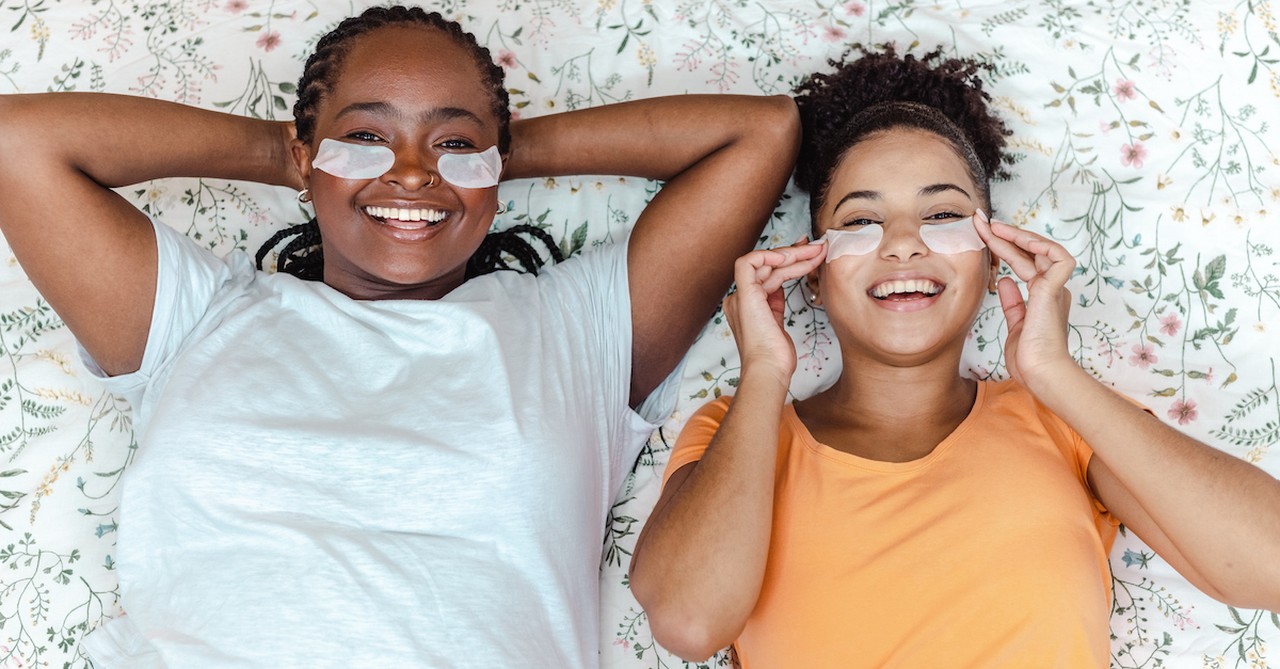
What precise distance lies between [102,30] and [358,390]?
4.24 feet

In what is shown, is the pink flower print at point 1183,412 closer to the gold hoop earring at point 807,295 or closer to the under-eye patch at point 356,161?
the gold hoop earring at point 807,295

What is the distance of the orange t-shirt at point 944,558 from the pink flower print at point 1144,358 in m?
0.39

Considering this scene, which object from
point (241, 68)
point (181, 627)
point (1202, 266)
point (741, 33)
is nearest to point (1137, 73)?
point (1202, 266)

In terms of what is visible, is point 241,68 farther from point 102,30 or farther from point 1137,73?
point 1137,73

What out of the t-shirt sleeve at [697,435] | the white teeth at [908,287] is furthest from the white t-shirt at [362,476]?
the white teeth at [908,287]

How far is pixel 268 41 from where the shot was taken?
2494mm

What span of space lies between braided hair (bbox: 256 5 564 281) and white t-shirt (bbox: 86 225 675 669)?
0.84 feet

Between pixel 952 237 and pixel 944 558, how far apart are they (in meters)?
0.52

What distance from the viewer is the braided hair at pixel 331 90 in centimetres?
204

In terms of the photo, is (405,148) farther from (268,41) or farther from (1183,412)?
(1183,412)

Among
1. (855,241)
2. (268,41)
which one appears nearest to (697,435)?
(855,241)

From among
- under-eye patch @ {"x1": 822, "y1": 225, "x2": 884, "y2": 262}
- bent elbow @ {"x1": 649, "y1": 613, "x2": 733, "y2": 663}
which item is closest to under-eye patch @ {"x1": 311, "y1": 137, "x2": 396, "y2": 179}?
under-eye patch @ {"x1": 822, "y1": 225, "x2": 884, "y2": 262}

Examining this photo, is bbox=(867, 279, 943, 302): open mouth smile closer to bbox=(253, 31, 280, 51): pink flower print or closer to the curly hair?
the curly hair

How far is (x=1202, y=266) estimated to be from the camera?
219 centimetres
